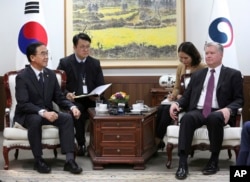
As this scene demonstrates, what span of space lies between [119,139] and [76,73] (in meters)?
1.22

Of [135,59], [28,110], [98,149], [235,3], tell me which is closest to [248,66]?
[235,3]

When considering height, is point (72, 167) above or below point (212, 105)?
below

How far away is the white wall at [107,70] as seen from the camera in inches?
222

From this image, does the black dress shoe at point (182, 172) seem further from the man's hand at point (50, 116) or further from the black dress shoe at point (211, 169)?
the man's hand at point (50, 116)

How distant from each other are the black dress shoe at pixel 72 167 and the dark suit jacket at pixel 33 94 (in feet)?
1.79

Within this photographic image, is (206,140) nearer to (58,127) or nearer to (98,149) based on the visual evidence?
(98,149)

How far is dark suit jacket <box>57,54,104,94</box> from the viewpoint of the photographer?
15.4 ft

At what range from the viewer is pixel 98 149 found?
12.5 feet

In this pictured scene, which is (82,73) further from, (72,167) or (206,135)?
(206,135)

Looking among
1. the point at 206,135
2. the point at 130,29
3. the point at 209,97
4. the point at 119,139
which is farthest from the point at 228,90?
the point at 130,29

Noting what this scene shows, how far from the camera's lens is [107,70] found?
19.1ft

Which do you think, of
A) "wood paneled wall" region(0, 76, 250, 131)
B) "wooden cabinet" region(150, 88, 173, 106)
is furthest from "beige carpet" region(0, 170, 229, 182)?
"wood paneled wall" region(0, 76, 250, 131)

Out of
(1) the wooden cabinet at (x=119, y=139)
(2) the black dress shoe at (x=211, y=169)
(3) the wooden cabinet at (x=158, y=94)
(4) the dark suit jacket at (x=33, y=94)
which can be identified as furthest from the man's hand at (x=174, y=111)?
(3) the wooden cabinet at (x=158, y=94)

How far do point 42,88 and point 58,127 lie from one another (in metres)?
0.43
